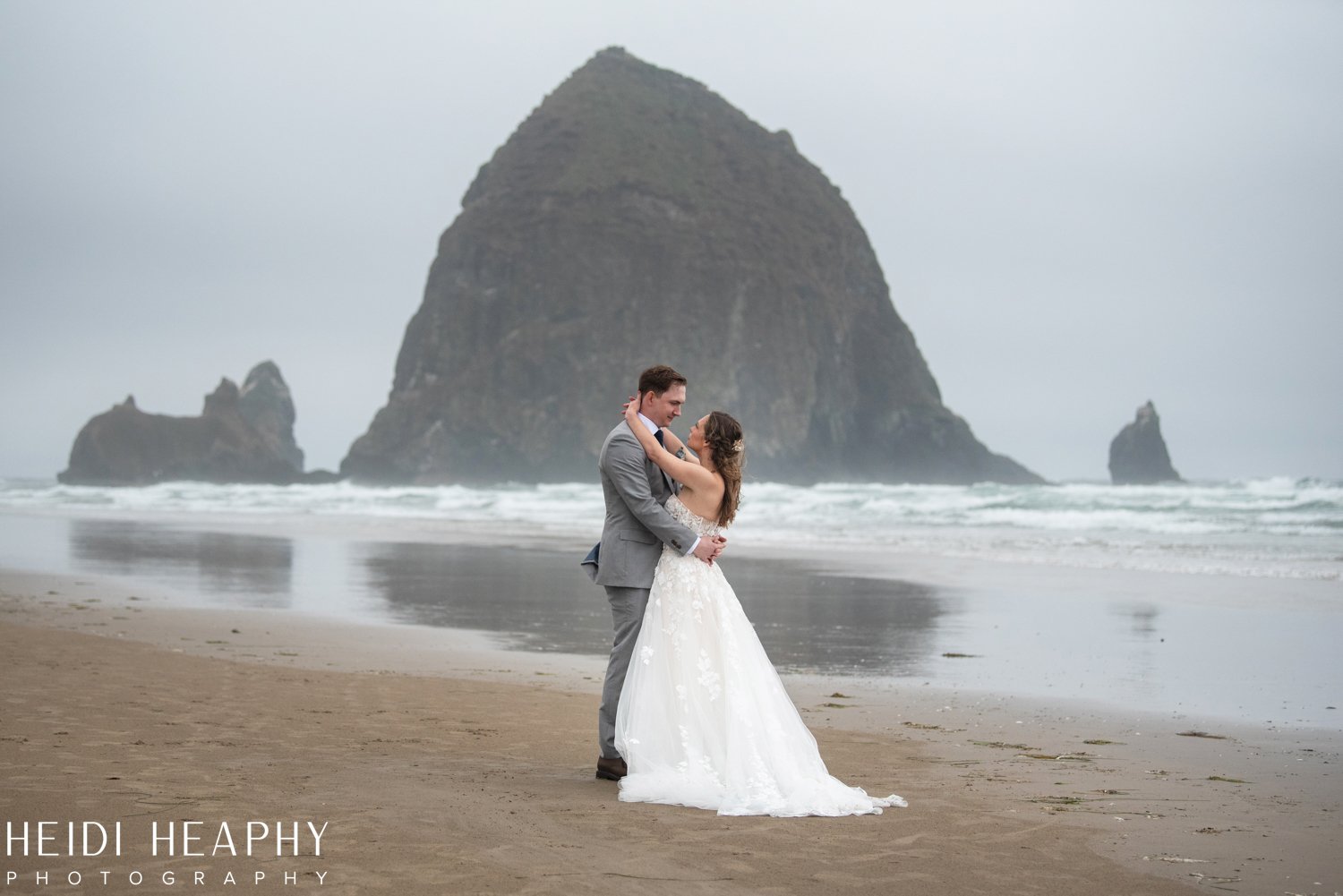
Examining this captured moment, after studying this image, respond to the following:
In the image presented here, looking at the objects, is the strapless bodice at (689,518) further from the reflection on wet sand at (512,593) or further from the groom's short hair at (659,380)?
the reflection on wet sand at (512,593)

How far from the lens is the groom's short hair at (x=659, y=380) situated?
546 cm

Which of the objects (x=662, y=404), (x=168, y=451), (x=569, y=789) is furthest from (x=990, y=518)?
(x=168, y=451)

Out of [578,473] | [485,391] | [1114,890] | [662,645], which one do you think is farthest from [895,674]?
[485,391]

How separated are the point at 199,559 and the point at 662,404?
15905 mm

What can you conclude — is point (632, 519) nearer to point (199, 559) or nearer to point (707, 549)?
point (707, 549)

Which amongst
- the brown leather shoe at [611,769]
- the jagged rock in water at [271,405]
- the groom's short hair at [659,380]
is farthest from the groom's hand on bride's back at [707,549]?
the jagged rock in water at [271,405]

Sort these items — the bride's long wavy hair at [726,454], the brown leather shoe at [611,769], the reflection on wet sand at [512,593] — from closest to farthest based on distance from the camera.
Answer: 1. the brown leather shoe at [611,769]
2. the bride's long wavy hair at [726,454]
3. the reflection on wet sand at [512,593]

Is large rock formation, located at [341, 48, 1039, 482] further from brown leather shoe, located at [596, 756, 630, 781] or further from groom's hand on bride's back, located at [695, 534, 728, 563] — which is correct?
brown leather shoe, located at [596, 756, 630, 781]

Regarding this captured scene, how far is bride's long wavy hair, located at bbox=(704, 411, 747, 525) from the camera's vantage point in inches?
216

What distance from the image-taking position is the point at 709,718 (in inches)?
206

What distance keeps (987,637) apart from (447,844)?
25.1 ft

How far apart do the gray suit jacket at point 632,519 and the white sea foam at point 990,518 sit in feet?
44.1

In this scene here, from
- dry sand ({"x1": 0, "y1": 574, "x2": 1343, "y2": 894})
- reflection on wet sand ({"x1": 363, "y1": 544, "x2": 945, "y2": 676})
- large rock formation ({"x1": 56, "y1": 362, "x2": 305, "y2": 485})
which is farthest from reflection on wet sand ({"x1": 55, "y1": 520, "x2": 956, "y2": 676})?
large rock formation ({"x1": 56, "y1": 362, "x2": 305, "y2": 485})

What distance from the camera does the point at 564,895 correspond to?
3.61 metres
